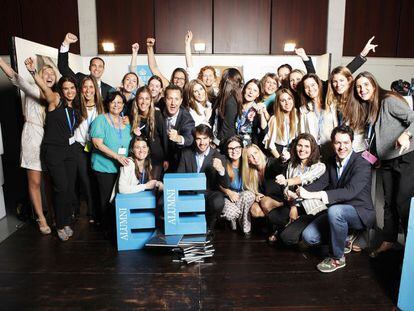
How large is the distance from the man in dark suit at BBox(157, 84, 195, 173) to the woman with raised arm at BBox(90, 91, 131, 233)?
37 centimetres

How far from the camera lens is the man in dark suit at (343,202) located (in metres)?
2.90

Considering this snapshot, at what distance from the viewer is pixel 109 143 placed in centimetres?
348

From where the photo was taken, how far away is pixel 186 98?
380cm

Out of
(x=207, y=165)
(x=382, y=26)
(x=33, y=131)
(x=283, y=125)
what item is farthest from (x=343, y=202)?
(x=382, y=26)

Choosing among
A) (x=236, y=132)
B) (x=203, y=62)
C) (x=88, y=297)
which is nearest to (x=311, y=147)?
(x=236, y=132)

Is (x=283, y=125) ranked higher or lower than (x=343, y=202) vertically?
higher

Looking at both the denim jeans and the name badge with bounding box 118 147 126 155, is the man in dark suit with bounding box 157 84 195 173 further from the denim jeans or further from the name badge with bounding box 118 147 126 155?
the denim jeans

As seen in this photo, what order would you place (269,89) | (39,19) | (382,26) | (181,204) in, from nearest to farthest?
(181,204) → (269,89) → (39,19) → (382,26)

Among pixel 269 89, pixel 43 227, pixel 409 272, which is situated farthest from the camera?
pixel 269 89

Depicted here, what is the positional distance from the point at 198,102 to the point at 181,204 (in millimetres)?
1139

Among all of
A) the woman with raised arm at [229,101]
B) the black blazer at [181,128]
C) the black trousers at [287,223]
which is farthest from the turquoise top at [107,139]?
the black trousers at [287,223]

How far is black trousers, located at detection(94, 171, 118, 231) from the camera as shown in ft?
11.6

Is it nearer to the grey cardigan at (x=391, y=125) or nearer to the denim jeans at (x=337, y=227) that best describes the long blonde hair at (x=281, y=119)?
the grey cardigan at (x=391, y=125)

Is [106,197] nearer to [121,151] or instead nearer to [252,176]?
[121,151]
